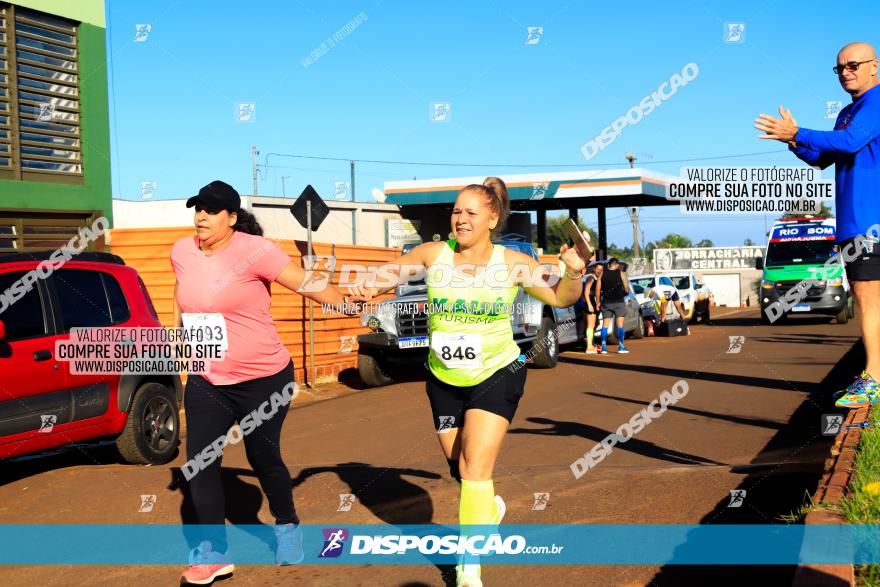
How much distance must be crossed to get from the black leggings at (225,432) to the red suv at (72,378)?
316 centimetres

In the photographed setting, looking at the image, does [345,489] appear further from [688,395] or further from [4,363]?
[688,395]

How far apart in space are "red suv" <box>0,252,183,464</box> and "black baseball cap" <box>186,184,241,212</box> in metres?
3.18

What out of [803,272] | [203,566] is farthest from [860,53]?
[803,272]

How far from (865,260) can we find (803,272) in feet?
75.7

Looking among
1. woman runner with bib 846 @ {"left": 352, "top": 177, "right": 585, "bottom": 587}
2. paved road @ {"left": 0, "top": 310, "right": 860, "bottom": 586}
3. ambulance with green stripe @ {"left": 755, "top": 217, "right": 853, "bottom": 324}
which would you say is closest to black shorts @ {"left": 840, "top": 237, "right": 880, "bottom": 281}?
paved road @ {"left": 0, "top": 310, "right": 860, "bottom": 586}

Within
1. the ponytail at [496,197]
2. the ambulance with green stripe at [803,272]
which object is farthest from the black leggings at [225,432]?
the ambulance with green stripe at [803,272]

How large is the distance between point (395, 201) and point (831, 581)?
105 feet

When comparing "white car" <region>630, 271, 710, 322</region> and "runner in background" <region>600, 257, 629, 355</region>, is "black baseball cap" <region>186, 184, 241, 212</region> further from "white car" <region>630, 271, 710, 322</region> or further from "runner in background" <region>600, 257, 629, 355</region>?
"white car" <region>630, 271, 710, 322</region>

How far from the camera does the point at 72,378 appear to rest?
8164 mm

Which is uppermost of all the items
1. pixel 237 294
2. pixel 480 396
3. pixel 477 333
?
pixel 237 294

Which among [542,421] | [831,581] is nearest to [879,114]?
[831,581]

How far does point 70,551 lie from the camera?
5891 mm

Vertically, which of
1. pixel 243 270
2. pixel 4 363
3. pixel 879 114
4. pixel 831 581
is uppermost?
pixel 879 114

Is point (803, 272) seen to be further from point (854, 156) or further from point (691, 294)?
point (854, 156)
